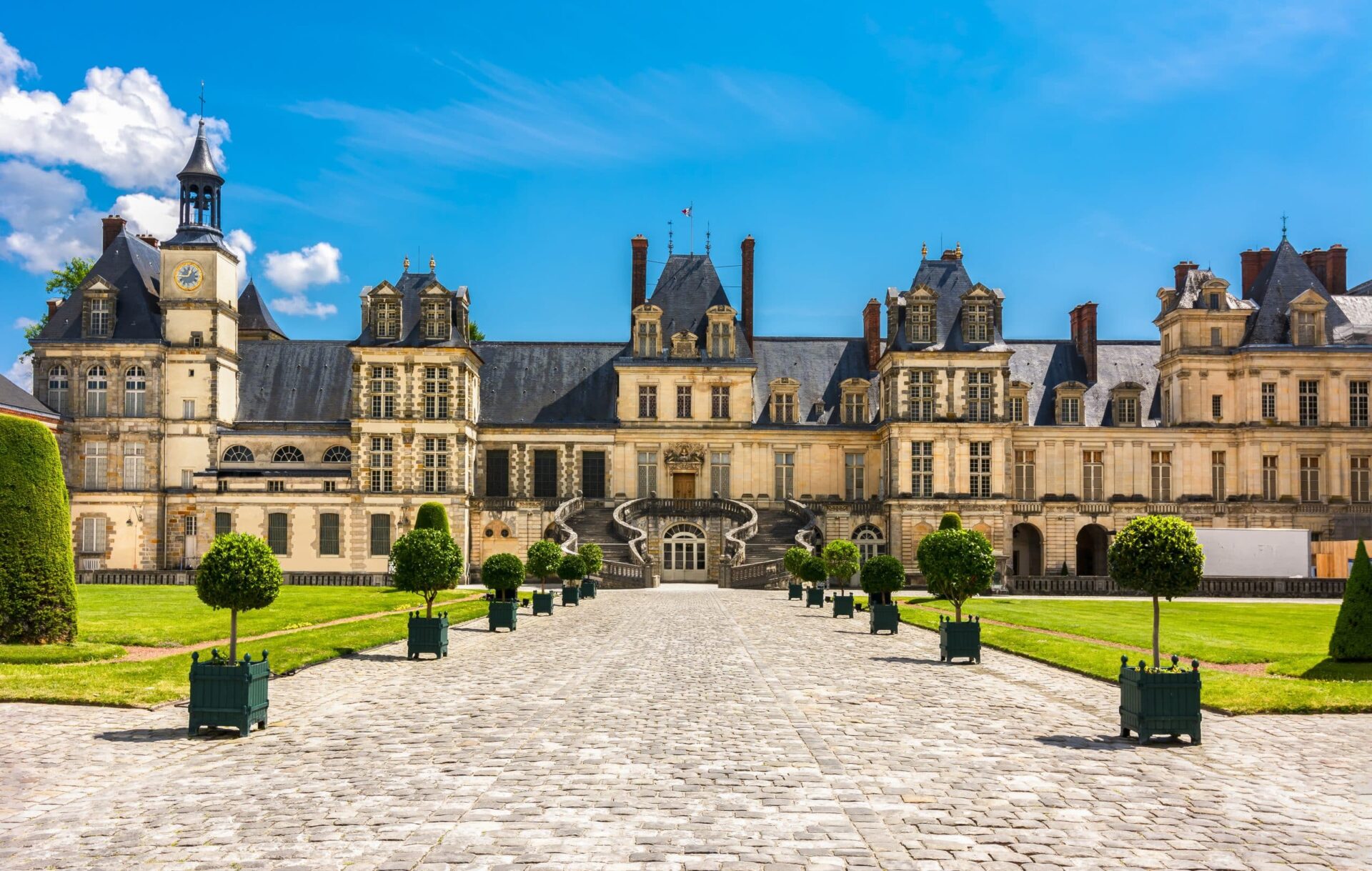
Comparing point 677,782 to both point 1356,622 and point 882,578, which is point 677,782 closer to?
point 1356,622

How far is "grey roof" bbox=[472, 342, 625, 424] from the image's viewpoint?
195 feet

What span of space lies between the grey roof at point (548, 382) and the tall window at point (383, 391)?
17.7ft

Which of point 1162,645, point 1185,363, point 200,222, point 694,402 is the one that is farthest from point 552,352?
point 1162,645

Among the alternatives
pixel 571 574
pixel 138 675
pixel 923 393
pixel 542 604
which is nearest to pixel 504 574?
pixel 542 604

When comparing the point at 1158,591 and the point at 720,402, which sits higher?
the point at 720,402

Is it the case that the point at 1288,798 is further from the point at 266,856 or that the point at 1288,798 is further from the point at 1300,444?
the point at 1300,444

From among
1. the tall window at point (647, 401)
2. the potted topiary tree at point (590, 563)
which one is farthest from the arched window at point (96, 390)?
the potted topiary tree at point (590, 563)

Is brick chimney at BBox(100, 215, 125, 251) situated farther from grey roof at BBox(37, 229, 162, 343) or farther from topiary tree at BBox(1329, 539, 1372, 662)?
topiary tree at BBox(1329, 539, 1372, 662)

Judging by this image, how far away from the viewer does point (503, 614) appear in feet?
91.8

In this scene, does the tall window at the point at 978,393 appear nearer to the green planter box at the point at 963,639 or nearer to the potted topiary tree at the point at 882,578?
the potted topiary tree at the point at 882,578

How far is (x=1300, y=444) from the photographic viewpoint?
55.1m

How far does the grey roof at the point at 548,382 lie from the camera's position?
59312 mm

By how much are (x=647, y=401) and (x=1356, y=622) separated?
4112 centimetres

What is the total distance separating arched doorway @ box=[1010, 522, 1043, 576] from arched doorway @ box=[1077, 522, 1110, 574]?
2.11 m
